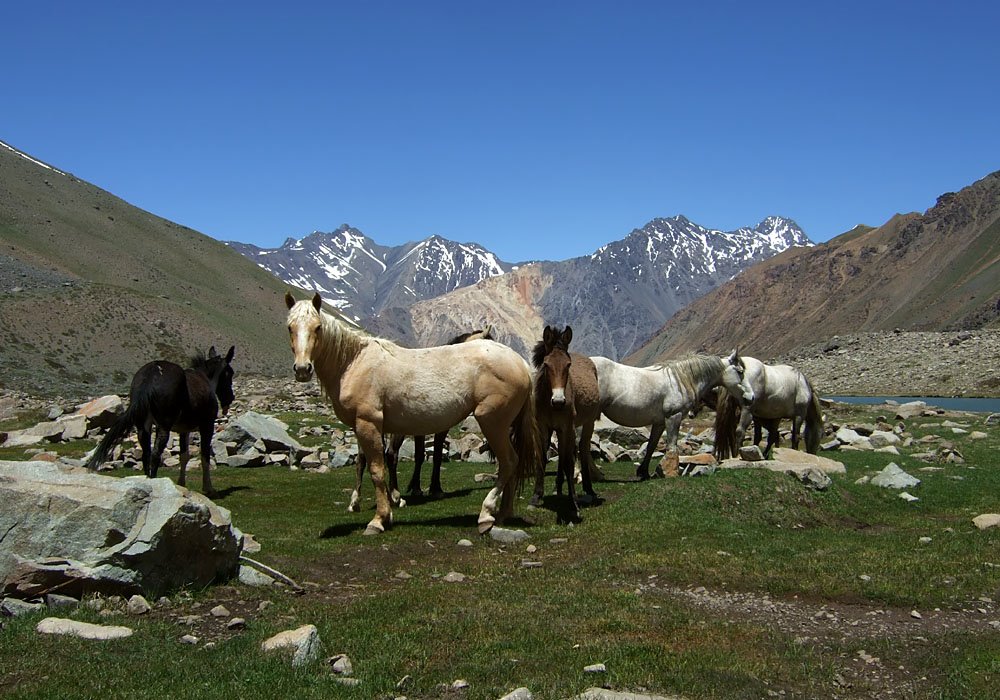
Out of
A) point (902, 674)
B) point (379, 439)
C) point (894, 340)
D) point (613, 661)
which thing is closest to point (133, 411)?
point (379, 439)

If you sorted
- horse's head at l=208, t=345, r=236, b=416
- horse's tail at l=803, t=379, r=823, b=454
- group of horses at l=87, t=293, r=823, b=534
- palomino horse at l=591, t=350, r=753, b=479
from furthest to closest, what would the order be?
horse's tail at l=803, t=379, r=823, b=454 < horse's head at l=208, t=345, r=236, b=416 < palomino horse at l=591, t=350, r=753, b=479 < group of horses at l=87, t=293, r=823, b=534

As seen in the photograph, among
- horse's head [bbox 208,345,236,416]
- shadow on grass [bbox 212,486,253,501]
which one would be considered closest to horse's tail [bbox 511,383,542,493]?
shadow on grass [bbox 212,486,253,501]

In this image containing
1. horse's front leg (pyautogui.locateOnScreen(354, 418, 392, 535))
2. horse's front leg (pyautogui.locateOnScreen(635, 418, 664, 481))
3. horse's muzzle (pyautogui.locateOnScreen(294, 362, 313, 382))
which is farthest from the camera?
horse's front leg (pyautogui.locateOnScreen(635, 418, 664, 481))

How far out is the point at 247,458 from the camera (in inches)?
883

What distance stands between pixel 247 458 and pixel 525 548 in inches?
522

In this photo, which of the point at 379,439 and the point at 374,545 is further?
the point at 379,439

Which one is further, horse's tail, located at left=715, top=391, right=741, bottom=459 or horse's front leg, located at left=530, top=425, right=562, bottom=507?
horse's tail, located at left=715, top=391, right=741, bottom=459

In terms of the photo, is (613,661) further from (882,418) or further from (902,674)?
(882,418)

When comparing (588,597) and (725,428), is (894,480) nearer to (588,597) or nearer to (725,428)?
(725,428)

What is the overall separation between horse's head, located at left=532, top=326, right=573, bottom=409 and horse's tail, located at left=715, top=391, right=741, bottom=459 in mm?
7667

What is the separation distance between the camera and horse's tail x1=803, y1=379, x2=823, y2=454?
→ 74.3ft

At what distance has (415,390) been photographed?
13047 mm

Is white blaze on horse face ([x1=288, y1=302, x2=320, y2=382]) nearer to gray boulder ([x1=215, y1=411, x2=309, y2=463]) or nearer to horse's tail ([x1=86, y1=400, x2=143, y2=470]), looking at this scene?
horse's tail ([x1=86, y1=400, x2=143, y2=470])

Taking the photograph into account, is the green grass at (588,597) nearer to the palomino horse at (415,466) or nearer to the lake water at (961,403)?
the palomino horse at (415,466)
